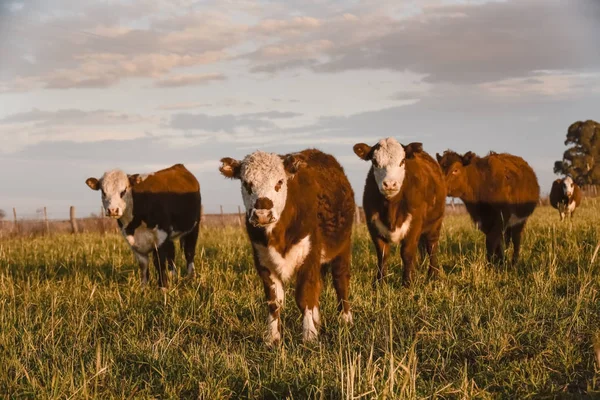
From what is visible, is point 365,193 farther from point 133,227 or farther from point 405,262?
point 133,227

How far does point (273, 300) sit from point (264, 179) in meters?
1.19

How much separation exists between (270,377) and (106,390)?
3.72 ft

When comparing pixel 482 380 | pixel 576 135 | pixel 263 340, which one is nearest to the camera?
pixel 482 380

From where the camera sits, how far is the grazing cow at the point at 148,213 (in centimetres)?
968

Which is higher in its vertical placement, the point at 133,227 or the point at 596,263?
the point at 133,227

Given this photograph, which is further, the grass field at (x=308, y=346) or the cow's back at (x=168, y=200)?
the cow's back at (x=168, y=200)

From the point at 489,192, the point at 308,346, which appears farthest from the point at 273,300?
the point at 489,192

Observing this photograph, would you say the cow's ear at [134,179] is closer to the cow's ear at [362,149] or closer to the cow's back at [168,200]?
the cow's back at [168,200]

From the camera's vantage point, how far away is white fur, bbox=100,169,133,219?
31.5ft

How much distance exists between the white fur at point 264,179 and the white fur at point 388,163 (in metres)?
2.33

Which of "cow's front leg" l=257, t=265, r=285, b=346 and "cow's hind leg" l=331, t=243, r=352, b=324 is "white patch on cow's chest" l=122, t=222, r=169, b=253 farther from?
"cow's front leg" l=257, t=265, r=285, b=346

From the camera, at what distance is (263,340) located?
5898mm

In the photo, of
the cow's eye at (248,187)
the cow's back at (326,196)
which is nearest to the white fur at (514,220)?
the cow's back at (326,196)

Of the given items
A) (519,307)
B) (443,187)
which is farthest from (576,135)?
(519,307)
